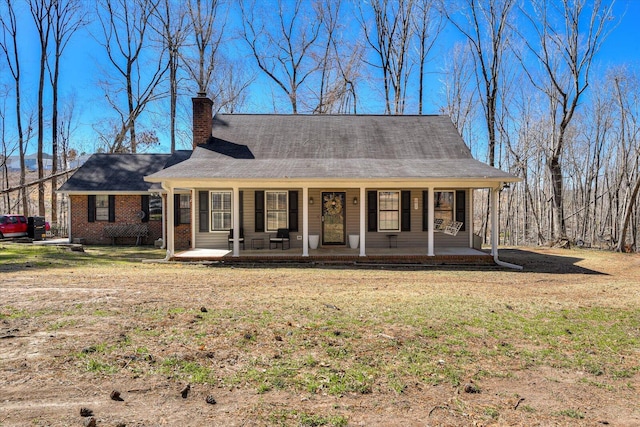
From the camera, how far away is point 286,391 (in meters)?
3.30

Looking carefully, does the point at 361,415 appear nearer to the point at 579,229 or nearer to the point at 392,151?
the point at 392,151

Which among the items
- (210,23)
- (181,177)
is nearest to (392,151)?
(181,177)

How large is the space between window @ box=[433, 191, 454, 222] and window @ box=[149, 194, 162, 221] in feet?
38.7

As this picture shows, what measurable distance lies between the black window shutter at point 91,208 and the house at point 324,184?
12.9 feet

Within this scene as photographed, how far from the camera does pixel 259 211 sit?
13164 mm

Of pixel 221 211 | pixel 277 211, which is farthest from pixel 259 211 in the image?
pixel 221 211

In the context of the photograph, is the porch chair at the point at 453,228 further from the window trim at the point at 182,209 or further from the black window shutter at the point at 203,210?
the window trim at the point at 182,209

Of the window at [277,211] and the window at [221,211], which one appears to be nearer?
the window at [277,211]

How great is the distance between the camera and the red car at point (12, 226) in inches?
706

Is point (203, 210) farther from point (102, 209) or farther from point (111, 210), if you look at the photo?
point (102, 209)

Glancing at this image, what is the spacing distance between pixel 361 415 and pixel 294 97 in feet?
84.3

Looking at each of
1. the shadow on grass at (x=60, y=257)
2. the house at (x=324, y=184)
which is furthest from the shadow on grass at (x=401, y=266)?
the shadow on grass at (x=60, y=257)

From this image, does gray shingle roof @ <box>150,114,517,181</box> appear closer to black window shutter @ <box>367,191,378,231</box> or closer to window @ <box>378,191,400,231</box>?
black window shutter @ <box>367,191,378,231</box>

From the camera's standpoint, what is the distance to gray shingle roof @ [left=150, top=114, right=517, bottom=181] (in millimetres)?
11289
